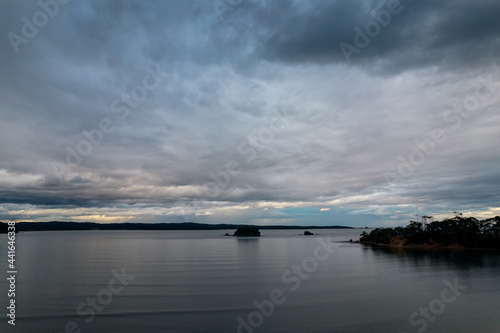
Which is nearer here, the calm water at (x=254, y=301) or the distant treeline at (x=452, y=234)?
the calm water at (x=254, y=301)

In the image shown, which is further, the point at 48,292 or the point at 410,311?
the point at 48,292

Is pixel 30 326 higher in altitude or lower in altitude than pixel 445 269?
higher

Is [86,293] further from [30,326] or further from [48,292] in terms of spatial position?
[30,326]

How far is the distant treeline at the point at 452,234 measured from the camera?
96250mm

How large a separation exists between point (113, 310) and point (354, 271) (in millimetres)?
40045

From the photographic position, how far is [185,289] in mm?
37375

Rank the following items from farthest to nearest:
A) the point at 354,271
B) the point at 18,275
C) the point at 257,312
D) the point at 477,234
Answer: the point at 477,234 → the point at 354,271 → the point at 18,275 → the point at 257,312

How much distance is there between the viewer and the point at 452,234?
105 m

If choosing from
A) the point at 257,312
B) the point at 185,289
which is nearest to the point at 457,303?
the point at 257,312

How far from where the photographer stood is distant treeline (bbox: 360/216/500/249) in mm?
96250

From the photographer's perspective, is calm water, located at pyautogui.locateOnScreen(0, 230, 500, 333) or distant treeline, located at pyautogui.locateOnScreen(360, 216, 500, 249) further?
distant treeline, located at pyautogui.locateOnScreen(360, 216, 500, 249)

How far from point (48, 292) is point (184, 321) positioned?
829 inches

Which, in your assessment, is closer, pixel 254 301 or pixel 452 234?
pixel 254 301

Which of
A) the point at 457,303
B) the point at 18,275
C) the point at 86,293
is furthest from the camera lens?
the point at 18,275
